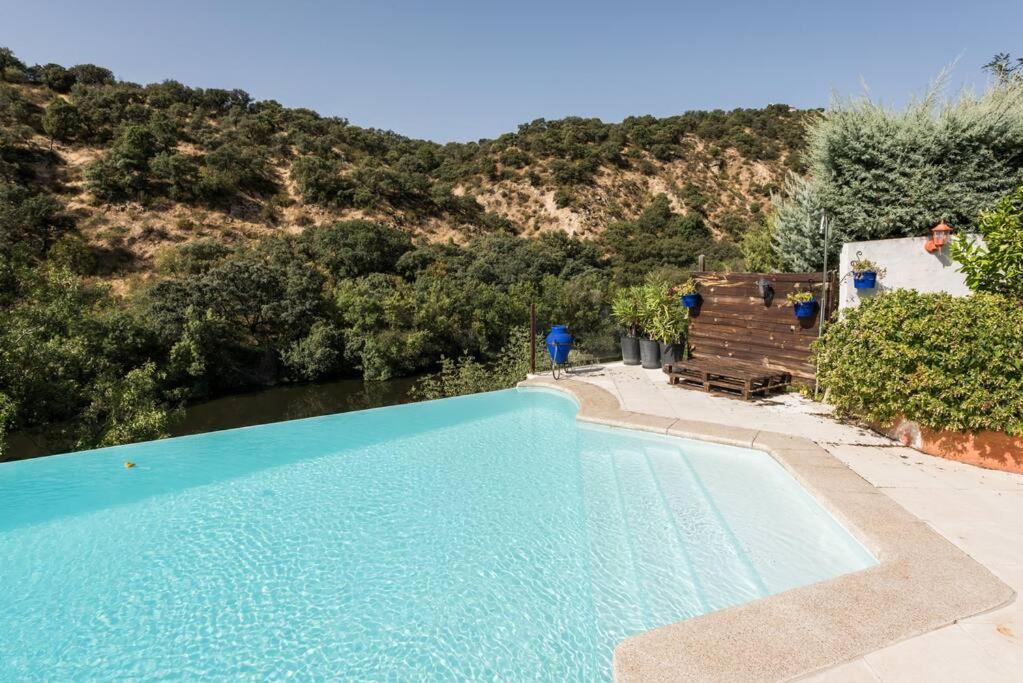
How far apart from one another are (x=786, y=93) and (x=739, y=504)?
11.7 m

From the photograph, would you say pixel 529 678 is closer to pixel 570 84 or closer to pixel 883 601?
pixel 883 601

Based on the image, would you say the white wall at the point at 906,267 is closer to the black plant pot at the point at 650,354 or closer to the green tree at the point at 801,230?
the green tree at the point at 801,230

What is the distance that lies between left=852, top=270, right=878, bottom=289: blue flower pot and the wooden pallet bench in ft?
5.24

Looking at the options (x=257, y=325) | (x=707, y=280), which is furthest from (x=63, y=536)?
(x=257, y=325)

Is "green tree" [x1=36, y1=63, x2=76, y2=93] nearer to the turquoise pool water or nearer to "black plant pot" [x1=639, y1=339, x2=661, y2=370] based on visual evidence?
the turquoise pool water

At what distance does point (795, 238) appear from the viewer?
809cm

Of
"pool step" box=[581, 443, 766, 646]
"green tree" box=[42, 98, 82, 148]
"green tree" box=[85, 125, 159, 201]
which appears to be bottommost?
"pool step" box=[581, 443, 766, 646]

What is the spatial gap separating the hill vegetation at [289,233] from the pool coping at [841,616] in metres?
8.06

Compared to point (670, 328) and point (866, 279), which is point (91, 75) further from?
point (866, 279)

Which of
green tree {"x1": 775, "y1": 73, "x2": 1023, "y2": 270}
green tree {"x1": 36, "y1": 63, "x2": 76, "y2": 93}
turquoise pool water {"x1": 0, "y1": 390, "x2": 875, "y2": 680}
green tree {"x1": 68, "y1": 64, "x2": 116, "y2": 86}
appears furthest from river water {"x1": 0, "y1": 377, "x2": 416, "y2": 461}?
green tree {"x1": 68, "y1": 64, "x2": 116, "y2": 86}

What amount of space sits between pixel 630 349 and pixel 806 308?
320 centimetres

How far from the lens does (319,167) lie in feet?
83.6

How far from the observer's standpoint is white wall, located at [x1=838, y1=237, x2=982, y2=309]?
17.7 feet

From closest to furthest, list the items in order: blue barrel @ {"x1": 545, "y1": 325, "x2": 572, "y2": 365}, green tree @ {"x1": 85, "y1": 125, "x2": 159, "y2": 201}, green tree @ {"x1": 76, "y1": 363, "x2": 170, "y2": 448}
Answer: green tree @ {"x1": 76, "y1": 363, "x2": 170, "y2": 448} < blue barrel @ {"x1": 545, "y1": 325, "x2": 572, "y2": 365} < green tree @ {"x1": 85, "y1": 125, "x2": 159, "y2": 201}
